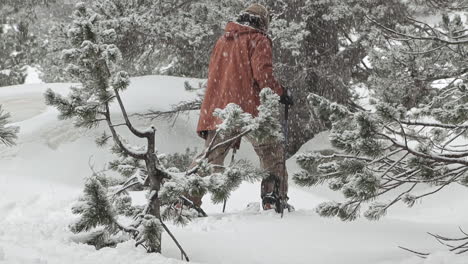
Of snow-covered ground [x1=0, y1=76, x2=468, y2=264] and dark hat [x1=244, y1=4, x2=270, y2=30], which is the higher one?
dark hat [x1=244, y1=4, x2=270, y2=30]

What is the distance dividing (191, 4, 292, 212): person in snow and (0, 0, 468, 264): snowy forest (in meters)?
0.01

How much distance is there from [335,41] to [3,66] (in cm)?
881

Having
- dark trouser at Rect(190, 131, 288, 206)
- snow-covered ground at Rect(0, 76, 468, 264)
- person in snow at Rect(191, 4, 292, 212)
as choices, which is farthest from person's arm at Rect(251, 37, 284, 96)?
snow-covered ground at Rect(0, 76, 468, 264)

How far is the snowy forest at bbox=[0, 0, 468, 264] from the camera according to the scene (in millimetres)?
3150

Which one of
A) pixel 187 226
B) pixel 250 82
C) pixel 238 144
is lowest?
pixel 187 226

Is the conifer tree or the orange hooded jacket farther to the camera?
the orange hooded jacket

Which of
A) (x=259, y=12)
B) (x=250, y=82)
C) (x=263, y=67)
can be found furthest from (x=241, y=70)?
(x=259, y=12)

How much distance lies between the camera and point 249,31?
17.5ft

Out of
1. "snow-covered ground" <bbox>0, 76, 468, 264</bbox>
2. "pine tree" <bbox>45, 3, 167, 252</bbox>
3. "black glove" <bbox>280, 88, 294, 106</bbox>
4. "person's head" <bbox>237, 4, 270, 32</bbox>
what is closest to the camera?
"pine tree" <bbox>45, 3, 167, 252</bbox>

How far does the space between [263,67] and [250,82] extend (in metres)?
0.25

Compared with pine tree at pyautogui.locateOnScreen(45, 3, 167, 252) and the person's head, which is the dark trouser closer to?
the person's head

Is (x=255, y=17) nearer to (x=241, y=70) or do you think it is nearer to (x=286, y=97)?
(x=241, y=70)

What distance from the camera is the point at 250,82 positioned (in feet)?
17.5

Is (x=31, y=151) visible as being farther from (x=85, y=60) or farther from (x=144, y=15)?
(x=85, y=60)
